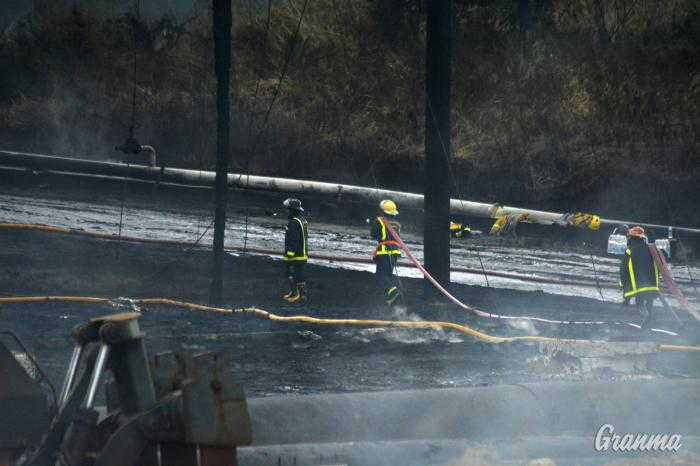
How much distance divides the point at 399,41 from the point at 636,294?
16134mm

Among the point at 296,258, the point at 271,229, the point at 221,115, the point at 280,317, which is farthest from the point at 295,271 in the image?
the point at 271,229

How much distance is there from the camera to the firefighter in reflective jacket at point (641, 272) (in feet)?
42.6

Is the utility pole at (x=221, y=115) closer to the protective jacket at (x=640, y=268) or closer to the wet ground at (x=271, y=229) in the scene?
the wet ground at (x=271, y=229)

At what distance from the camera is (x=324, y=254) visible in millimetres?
18031

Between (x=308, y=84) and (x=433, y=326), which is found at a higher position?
(x=308, y=84)

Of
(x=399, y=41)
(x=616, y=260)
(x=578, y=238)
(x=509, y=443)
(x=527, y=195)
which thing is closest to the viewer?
(x=509, y=443)

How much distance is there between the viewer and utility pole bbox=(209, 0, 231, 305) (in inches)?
461

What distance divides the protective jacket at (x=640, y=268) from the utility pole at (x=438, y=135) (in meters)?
2.53

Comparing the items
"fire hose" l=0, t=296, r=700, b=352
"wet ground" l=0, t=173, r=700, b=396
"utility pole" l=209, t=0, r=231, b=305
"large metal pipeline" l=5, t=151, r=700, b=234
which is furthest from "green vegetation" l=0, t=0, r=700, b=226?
"fire hose" l=0, t=296, r=700, b=352

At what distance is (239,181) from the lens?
70.4ft

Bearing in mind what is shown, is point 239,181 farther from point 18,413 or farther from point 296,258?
point 18,413

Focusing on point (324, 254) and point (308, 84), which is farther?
point (308, 84)

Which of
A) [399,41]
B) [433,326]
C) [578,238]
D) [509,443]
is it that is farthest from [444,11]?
[399,41]

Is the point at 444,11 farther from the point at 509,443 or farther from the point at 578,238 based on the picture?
the point at 578,238
